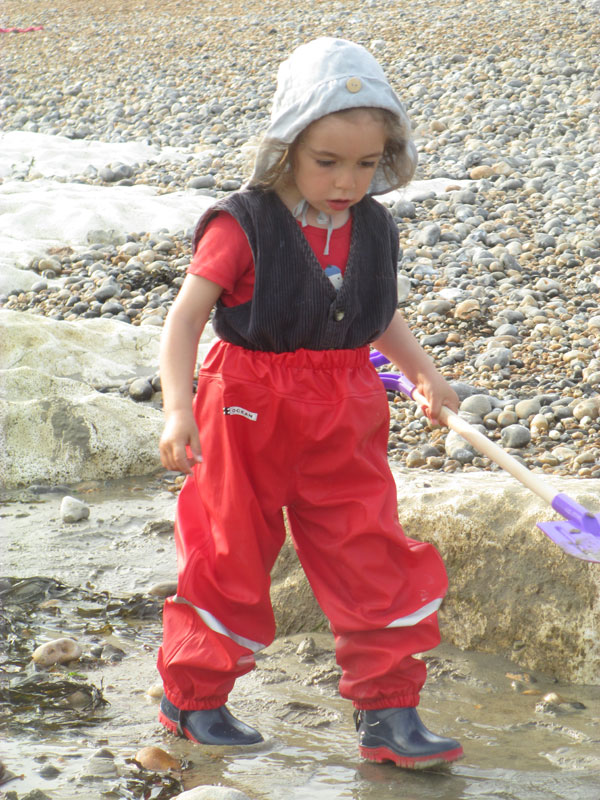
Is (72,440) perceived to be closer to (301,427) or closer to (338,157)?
(301,427)

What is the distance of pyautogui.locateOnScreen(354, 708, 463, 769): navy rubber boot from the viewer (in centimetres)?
222

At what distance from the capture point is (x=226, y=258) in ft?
7.30

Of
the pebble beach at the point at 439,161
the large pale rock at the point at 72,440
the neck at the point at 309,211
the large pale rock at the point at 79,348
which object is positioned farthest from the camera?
the large pale rock at the point at 79,348

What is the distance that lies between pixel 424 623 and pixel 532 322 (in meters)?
3.22

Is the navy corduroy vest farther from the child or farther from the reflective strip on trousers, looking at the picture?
the reflective strip on trousers

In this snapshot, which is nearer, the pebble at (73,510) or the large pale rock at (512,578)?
the large pale rock at (512,578)

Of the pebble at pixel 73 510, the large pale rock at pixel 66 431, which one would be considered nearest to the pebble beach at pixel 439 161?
the large pale rock at pixel 66 431

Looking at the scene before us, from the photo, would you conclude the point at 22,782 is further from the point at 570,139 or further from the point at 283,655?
the point at 570,139

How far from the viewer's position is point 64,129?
12.4m

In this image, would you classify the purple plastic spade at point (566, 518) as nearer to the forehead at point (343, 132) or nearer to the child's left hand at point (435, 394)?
the child's left hand at point (435, 394)

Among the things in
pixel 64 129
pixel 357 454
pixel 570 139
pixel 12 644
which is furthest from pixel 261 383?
pixel 64 129

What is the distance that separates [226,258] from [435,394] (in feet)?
2.12

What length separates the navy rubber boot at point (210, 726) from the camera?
91.0 inches

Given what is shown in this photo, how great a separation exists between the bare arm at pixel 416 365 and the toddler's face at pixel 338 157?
40cm
